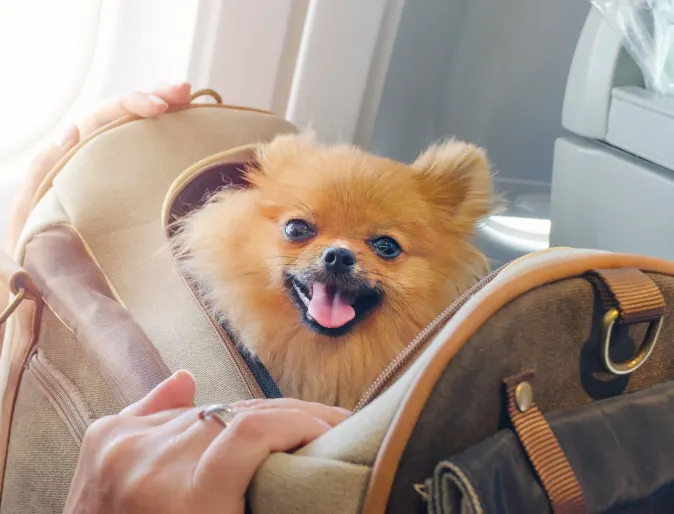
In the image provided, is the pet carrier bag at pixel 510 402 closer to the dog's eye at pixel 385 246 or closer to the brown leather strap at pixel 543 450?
the brown leather strap at pixel 543 450

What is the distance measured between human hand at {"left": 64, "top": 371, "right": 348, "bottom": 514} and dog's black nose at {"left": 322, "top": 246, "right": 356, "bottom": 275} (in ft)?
0.51

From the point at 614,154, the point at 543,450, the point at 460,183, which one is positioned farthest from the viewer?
the point at 614,154

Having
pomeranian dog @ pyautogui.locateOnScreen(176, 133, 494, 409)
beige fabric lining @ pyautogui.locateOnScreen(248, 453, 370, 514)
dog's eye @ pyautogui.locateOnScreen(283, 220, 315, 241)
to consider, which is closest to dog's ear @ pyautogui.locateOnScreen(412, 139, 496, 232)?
pomeranian dog @ pyautogui.locateOnScreen(176, 133, 494, 409)

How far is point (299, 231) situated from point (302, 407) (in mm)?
218

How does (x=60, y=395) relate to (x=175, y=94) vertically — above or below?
below

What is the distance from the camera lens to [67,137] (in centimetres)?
84

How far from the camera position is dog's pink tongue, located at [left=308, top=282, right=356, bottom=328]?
0.60 meters

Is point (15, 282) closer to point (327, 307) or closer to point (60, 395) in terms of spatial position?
point (60, 395)

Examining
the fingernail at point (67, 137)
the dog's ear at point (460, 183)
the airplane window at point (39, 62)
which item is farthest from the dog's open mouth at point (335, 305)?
the airplane window at point (39, 62)

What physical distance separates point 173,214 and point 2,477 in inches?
12.2

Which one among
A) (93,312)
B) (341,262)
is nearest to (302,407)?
(341,262)

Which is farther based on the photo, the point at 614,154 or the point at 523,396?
the point at 614,154

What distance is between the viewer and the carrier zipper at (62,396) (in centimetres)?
62

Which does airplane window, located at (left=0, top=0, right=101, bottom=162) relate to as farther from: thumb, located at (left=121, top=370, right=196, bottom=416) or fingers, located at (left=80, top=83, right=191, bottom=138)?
thumb, located at (left=121, top=370, right=196, bottom=416)
